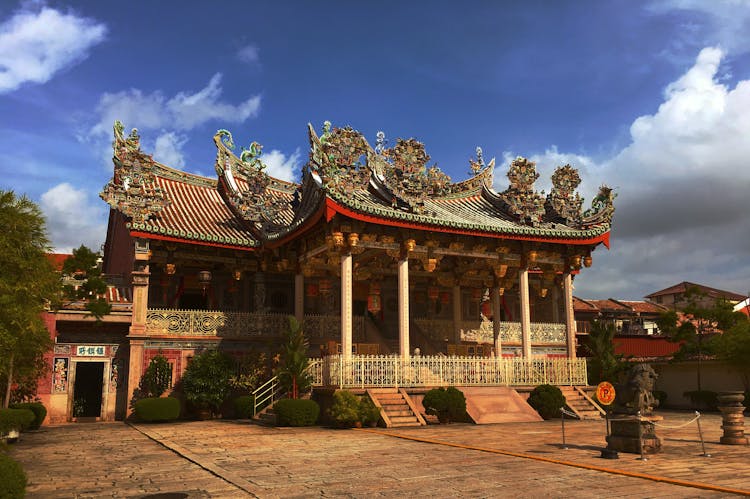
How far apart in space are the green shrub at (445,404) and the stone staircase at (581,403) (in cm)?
456

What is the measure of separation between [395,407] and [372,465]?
26.9 feet

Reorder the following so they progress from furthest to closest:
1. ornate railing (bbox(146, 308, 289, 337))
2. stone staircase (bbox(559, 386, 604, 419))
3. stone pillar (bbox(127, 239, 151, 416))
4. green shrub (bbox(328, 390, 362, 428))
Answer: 1. ornate railing (bbox(146, 308, 289, 337))
2. stone pillar (bbox(127, 239, 151, 416))
3. stone staircase (bbox(559, 386, 604, 419))
4. green shrub (bbox(328, 390, 362, 428))

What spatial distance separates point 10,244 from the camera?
1114cm

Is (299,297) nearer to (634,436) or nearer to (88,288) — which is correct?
(88,288)

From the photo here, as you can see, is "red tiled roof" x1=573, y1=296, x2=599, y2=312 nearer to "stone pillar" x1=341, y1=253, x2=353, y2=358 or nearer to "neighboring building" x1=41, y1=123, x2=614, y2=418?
"neighboring building" x1=41, y1=123, x2=614, y2=418

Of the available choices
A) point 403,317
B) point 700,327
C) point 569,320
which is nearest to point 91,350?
point 403,317

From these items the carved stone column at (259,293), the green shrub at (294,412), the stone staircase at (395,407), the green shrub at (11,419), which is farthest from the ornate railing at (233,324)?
the green shrub at (11,419)

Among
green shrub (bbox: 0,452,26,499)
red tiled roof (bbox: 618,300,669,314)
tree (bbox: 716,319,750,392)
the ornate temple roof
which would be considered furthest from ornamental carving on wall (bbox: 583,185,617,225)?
red tiled roof (bbox: 618,300,669,314)

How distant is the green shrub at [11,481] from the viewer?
21.9 ft

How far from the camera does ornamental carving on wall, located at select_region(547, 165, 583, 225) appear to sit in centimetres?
2536

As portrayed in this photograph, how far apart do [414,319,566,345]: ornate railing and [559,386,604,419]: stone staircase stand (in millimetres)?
5874

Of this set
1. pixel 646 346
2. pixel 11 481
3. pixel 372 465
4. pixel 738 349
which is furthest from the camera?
pixel 646 346

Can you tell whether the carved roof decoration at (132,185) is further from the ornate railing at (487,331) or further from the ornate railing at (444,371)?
the ornate railing at (487,331)

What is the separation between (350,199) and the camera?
66.7 feet
